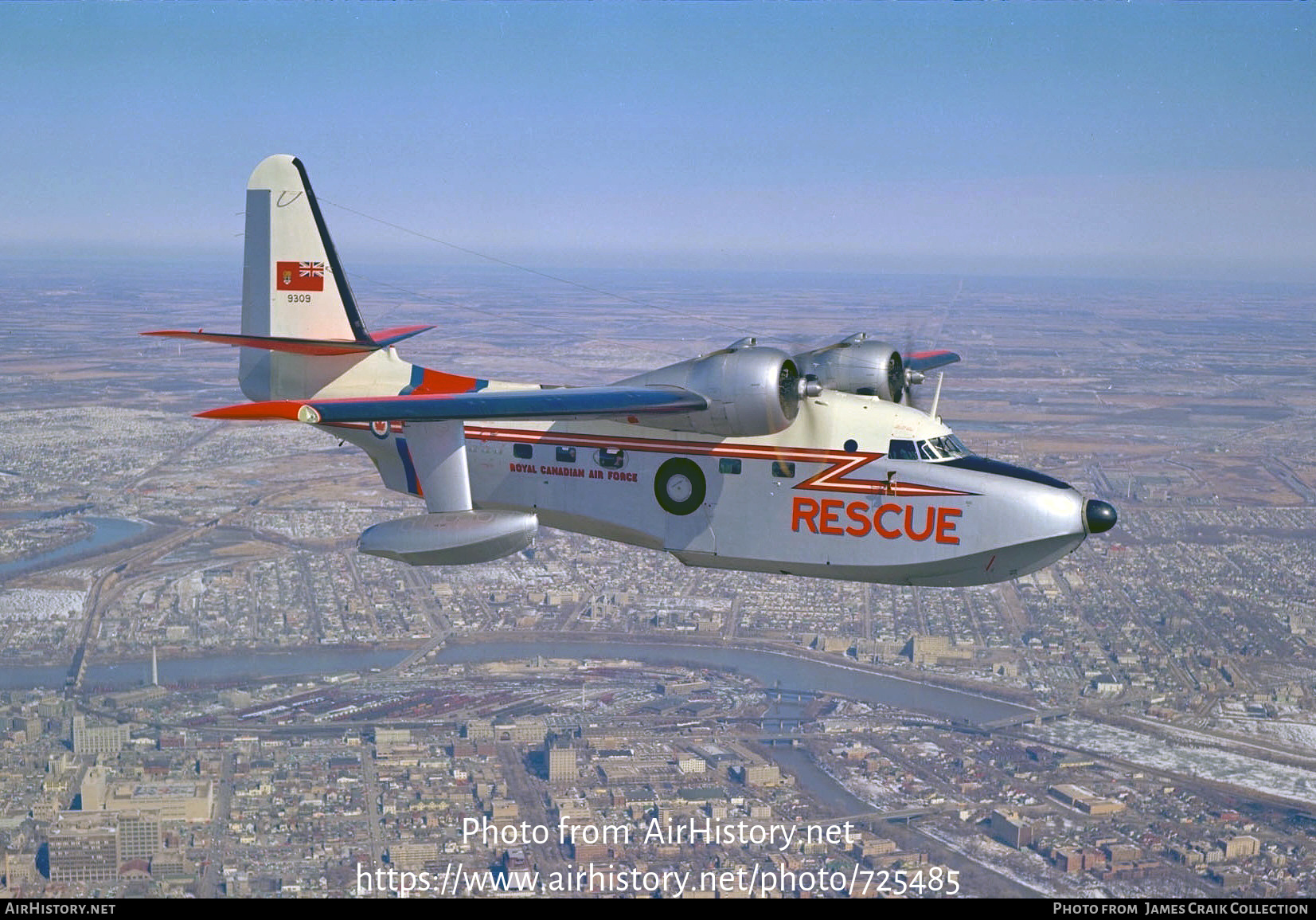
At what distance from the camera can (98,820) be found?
31.8 metres

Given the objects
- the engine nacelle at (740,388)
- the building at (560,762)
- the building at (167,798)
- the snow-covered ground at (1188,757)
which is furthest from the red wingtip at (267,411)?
the snow-covered ground at (1188,757)

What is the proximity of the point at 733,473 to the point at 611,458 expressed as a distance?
7.13ft

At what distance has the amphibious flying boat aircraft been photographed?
17969mm

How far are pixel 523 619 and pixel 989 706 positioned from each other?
19.3m

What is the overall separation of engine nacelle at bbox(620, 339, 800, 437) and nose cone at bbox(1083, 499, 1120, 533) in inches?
185

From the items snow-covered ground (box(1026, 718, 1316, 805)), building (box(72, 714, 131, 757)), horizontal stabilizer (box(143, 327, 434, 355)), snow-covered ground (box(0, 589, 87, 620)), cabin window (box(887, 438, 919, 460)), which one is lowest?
snow-covered ground (box(0, 589, 87, 620))

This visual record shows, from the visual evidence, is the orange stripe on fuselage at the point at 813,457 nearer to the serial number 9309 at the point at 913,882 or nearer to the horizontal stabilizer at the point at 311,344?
the horizontal stabilizer at the point at 311,344

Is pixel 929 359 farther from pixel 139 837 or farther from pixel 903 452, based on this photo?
pixel 139 837

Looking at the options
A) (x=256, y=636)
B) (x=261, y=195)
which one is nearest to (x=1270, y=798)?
(x=261, y=195)

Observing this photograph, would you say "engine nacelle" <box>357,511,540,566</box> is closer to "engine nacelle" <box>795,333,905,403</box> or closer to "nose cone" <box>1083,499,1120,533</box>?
"engine nacelle" <box>795,333,905,403</box>

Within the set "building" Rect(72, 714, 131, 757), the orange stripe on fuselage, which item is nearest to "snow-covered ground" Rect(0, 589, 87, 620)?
"building" Rect(72, 714, 131, 757)

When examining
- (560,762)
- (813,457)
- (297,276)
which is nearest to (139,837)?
(560,762)

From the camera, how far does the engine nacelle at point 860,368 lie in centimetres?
2103

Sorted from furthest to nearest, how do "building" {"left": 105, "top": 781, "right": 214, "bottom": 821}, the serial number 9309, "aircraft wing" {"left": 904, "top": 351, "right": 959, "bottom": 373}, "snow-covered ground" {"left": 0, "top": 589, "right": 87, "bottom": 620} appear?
"snow-covered ground" {"left": 0, "top": 589, "right": 87, "bottom": 620}, "building" {"left": 105, "top": 781, "right": 214, "bottom": 821}, the serial number 9309, "aircraft wing" {"left": 904, "top": 351, "right": 959, "bottom": 373}
